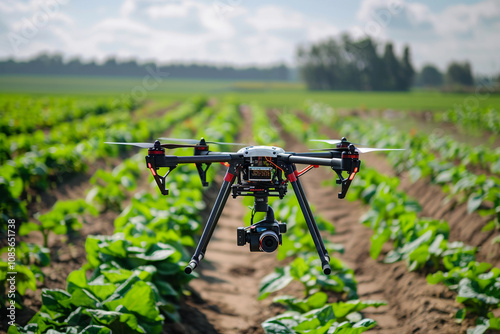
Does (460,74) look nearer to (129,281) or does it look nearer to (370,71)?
(370,71)

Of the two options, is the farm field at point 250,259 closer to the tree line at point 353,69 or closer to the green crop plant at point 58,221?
the green crop plant at point 58,221

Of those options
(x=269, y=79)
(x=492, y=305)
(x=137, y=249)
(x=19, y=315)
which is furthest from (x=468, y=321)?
(x=269, y=79)

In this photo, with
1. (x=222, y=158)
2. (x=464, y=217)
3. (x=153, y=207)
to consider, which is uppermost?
(x=222, y=158)

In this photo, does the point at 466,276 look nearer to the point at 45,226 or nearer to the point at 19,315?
the point at 19,315

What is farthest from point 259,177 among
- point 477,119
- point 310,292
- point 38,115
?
point 477,119

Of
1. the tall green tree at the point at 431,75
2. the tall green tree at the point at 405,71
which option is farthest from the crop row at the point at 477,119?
the tall green tree at the point at 431,75

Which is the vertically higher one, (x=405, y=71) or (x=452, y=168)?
(x=405, y=71)
